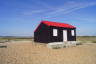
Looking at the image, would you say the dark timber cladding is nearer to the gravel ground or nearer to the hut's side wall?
the hut's side wall

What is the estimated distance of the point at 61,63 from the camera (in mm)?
9375

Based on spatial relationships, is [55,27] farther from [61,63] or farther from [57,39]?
[61,63]

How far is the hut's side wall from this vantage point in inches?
847

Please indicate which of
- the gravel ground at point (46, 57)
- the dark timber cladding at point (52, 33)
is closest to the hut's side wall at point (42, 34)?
the dark timber cladding at point (52, 33)

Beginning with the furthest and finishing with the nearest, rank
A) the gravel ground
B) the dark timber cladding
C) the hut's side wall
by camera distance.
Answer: the hut's side wall → the dark timber cladding → the gravel ground

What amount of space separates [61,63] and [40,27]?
570 inches

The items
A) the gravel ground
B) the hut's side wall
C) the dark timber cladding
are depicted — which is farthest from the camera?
the hut's side wall

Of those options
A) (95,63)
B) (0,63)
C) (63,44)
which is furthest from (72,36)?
(0,63)

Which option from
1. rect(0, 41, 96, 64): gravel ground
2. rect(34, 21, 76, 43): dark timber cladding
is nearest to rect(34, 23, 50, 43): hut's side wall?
Answer: rect(34, 21, 76, 43): dark timber cladding

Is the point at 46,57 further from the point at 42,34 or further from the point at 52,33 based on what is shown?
the point at 42,34

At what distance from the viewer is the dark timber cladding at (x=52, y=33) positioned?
2125 centimetres

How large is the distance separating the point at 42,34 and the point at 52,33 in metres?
2.22

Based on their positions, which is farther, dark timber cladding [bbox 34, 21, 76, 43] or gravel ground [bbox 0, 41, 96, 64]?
dark timber cladding [bbox 34, 21, 76, 43]

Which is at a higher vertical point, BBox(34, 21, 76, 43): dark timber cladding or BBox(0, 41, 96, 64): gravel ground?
BBox(34, 21, 76, 43): dark timber cladding
